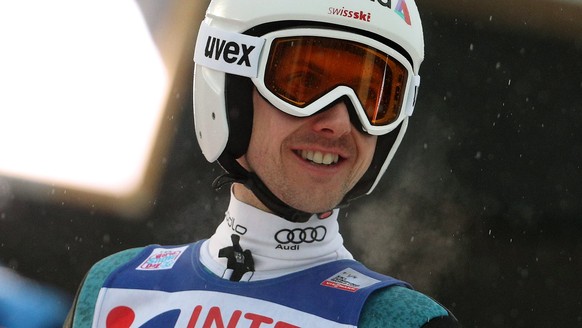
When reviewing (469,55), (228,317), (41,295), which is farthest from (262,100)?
(41,295)

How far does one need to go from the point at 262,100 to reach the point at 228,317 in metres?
0.50

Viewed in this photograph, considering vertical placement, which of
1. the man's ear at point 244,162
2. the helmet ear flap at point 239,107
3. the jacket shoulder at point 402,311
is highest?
the helmet ear flap at point 239,107

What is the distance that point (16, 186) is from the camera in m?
4.54

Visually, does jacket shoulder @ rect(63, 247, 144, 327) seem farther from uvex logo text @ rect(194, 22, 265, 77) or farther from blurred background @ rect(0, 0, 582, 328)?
blurred background @ rect(0, 0, 582, 328)

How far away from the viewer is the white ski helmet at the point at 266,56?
195 cm

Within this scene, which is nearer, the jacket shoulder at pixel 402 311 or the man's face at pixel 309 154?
the jacket shoulder at pixel 402 311

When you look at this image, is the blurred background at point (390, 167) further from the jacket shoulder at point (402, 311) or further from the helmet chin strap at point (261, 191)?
the jacket shoulder at point (402, 311)

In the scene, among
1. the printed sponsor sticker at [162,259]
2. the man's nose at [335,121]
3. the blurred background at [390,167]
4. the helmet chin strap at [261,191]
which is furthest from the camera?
the blurred background at [390,167]

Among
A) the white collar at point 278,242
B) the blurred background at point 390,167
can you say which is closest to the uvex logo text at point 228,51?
the white collar at point 278,242

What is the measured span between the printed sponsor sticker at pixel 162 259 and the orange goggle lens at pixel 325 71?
1.75 feet

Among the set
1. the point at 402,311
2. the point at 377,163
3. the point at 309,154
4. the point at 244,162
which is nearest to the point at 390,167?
the point at 377,163

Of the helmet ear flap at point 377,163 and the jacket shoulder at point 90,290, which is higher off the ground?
the helmet ear flap at point 377,163

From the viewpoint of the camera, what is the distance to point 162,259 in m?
2.22

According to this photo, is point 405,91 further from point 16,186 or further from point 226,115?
point 16,186
